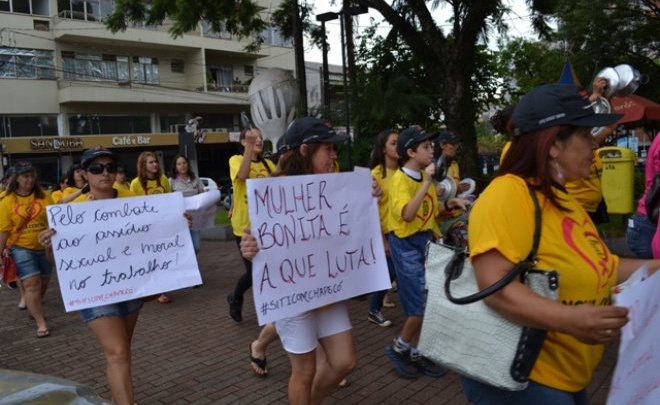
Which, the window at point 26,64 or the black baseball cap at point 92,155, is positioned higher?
the window at point 26,64

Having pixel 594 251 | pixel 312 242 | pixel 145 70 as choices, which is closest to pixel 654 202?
pixel 594 251

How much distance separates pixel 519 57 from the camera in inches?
1112

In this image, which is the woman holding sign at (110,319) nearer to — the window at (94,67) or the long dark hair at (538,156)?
the long dark hair at (538,156)

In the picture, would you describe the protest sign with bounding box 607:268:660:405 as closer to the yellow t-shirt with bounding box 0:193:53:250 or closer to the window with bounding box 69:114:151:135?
the yellow t-shirt with bounding box 0:193:53:250

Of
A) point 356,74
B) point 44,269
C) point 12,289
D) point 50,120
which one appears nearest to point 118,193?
point 44,269

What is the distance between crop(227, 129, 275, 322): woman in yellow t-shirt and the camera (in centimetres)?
496

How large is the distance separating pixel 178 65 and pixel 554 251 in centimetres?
3743

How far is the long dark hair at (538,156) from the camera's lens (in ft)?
6.10

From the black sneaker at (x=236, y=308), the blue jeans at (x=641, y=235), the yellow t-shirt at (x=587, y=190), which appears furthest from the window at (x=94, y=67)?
the blue jeans at (x=641, y=235)

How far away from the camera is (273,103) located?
15445mm

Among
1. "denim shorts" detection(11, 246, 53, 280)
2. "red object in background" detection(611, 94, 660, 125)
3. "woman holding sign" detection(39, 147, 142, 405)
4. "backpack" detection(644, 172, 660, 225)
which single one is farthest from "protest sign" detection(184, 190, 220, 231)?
"red object in background" detection(611, 94, 660, 125)

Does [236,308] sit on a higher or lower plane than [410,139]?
lower

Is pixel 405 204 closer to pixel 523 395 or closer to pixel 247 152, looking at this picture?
pixel 247 152

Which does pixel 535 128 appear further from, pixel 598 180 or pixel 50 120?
pixel 50 120
